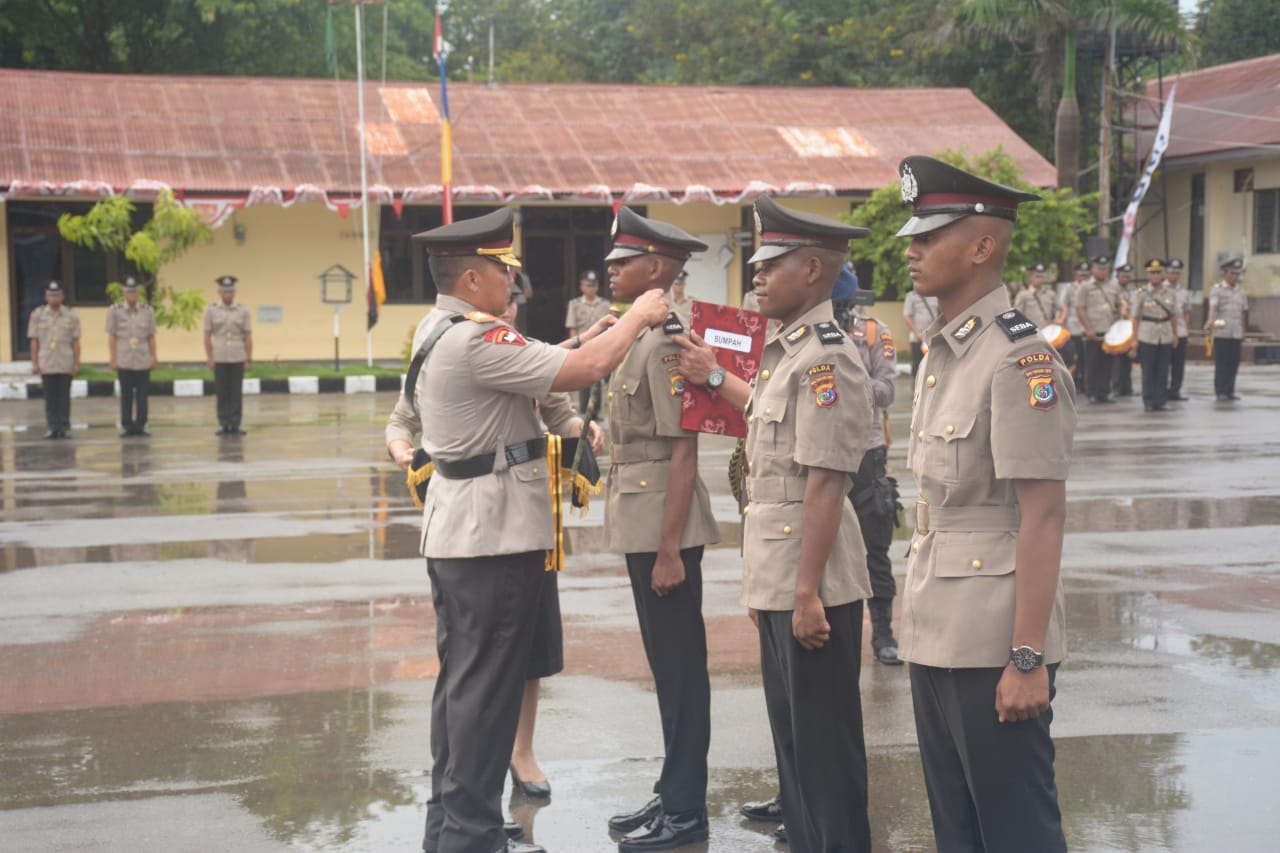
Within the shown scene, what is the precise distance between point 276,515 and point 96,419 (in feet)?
29.7

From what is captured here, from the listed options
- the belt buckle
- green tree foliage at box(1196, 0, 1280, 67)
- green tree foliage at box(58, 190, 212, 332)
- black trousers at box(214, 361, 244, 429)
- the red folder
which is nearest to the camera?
the belt buckle

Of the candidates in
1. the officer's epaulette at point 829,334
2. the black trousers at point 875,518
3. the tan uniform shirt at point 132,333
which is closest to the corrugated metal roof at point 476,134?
the tan uniform shirt at point 132,333

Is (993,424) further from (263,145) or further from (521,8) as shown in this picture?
(521,8)

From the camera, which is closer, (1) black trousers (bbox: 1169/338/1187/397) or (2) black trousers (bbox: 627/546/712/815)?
(2) black trousers (bbox: 627/546/712/815)

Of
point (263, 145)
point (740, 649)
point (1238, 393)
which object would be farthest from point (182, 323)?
point (740, 649)

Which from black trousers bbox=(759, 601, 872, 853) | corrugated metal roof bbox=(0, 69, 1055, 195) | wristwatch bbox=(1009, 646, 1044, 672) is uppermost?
corrugated metal roof bbox=(0, 69, 1055, 195)

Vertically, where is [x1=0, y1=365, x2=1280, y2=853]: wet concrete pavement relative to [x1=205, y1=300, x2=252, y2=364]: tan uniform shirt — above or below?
below

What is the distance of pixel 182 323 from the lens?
22.3m

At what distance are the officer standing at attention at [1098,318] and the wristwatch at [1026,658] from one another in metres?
17.8

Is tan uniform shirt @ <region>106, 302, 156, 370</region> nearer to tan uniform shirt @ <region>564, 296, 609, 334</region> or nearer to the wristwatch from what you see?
Answer: tan uniform shirt @ <region>564, 296, 609, 334</region>

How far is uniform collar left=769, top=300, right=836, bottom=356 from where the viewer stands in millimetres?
4285

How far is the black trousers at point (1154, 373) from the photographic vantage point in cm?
1894

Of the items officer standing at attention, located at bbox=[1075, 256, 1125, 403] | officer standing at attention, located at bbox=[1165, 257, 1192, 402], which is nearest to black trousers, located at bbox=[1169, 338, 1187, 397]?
officer standing at attention, located at bbox=[1165, 257, 1192, 402]

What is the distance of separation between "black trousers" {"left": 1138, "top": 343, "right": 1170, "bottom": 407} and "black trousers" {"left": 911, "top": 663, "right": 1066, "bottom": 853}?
16.5m
